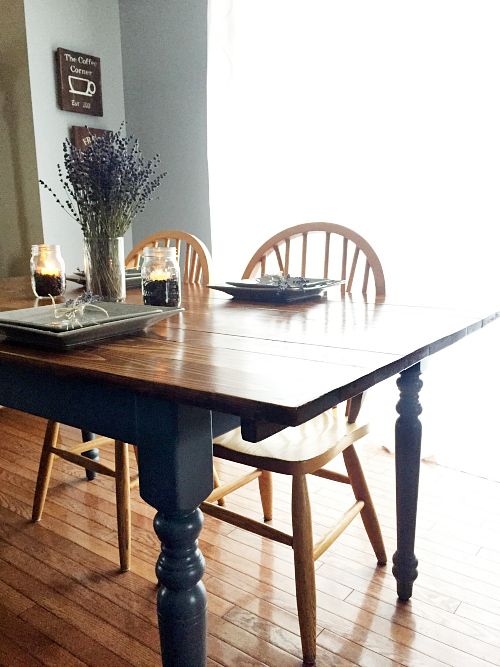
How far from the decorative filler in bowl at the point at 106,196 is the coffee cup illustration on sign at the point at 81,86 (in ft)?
6.43

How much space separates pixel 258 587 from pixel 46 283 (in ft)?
3.17

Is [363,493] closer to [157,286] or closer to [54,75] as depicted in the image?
[157,286]

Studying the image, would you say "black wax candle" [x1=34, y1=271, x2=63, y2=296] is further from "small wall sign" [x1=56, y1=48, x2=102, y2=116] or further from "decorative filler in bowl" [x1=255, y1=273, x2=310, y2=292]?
"small wall sign" [x1=56, y1=48, x2=102, y2=116]

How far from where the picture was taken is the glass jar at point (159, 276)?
1.24 m

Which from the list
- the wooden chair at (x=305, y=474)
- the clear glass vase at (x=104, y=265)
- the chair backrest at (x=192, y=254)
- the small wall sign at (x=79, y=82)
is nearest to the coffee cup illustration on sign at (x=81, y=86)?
the small wall sign at (x=79, y=82)

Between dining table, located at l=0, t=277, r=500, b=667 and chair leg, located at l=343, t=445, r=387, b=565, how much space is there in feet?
1.67

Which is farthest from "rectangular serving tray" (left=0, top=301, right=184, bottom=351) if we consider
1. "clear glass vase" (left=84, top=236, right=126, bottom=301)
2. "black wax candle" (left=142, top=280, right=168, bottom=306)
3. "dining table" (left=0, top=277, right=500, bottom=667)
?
"clear glass vase" (left=84, top=236, right=126, bottom=301)

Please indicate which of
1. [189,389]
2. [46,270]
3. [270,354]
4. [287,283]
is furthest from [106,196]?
[189,389]

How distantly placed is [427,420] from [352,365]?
62.9 inches

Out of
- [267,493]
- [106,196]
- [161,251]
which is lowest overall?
[267,493]

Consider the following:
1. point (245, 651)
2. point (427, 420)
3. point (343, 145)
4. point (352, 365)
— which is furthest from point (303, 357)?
point (343, 145)

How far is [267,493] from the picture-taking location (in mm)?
1760

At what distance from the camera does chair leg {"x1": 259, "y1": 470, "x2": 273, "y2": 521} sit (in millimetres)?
1733

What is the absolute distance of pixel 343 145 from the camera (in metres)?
2.37
